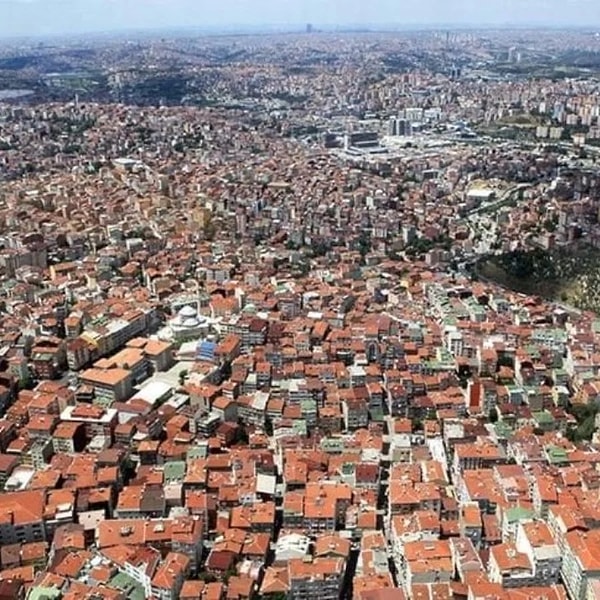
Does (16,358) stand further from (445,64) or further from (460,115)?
(445,64)

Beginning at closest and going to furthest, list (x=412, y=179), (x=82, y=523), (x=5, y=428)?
(x=82, y=523) → (x=5, y=428) → (x=412, y=179)

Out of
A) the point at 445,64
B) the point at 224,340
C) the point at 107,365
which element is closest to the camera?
the point at 107,365

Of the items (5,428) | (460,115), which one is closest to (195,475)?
(5,428)

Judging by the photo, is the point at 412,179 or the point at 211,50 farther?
the point at 211,50

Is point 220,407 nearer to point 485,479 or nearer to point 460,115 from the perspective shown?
point 485,479

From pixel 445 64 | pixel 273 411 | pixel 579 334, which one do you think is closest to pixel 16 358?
pixel 273 411

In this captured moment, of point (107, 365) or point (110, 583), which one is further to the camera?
point (107, 365)
